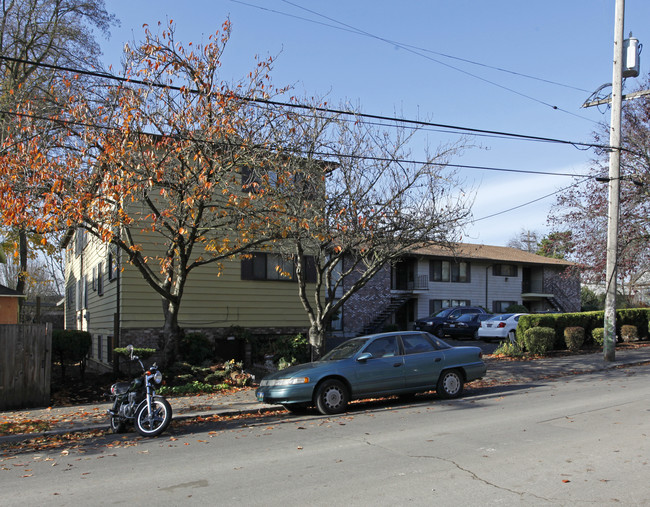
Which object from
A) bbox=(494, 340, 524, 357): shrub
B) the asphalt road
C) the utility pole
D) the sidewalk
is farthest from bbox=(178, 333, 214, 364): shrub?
the utility pole

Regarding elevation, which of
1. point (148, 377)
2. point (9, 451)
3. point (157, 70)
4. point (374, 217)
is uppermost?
point (157, 70)

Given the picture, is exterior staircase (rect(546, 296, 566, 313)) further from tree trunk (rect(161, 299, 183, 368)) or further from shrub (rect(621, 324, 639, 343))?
tree trunk (rect(161, 299, 183, 368))

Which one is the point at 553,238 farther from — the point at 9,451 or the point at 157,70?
the point at 9,451

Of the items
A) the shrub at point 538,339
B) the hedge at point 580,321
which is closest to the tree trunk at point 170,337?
the shrub at point 538,339

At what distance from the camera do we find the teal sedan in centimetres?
1064

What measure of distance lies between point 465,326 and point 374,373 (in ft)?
63.5

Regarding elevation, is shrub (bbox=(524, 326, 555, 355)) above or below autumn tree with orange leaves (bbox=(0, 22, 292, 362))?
below

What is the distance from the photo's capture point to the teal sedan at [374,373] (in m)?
10.6

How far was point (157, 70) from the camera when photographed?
1241cm

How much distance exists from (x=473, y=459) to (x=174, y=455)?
12.6 ft

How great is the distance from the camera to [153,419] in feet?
29.5

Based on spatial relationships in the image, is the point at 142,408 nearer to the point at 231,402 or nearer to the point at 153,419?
the point at 153,419

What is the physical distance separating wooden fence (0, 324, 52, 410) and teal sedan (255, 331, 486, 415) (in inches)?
181

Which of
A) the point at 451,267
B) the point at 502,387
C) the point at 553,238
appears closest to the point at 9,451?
the point at 502,387
